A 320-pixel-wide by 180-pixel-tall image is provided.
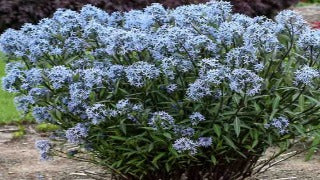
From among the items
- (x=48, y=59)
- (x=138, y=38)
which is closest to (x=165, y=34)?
(x=138, y=38)

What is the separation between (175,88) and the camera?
3609mm

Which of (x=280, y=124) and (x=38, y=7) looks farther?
(x=38, y=7)

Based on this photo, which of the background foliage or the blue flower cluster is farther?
the background foliage

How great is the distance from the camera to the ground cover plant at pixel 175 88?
3.54 m

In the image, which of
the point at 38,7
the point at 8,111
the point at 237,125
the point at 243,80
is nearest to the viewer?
the point at 243,80

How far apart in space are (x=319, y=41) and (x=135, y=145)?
3.32 feet

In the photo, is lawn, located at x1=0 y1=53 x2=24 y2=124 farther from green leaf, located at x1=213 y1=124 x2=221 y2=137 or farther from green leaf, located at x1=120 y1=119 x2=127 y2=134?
green leaf, located at x1=213 y1=124 x2=221 y2=137

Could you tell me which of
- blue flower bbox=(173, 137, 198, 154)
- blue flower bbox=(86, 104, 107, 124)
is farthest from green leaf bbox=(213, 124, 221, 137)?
blue flower bbox=(86, 104, 107, 124)

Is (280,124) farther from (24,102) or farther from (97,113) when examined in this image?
(24,102)

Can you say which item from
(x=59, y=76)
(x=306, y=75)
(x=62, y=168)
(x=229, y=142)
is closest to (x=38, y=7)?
(x=62, y=168)

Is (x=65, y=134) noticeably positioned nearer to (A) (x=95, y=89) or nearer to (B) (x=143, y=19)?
(A) (x=95, y=89)

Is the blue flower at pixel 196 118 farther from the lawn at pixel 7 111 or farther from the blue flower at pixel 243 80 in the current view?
the lawn at pixel 7 111

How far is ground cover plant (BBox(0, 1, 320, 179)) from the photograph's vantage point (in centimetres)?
354

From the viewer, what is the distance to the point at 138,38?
3582mm
